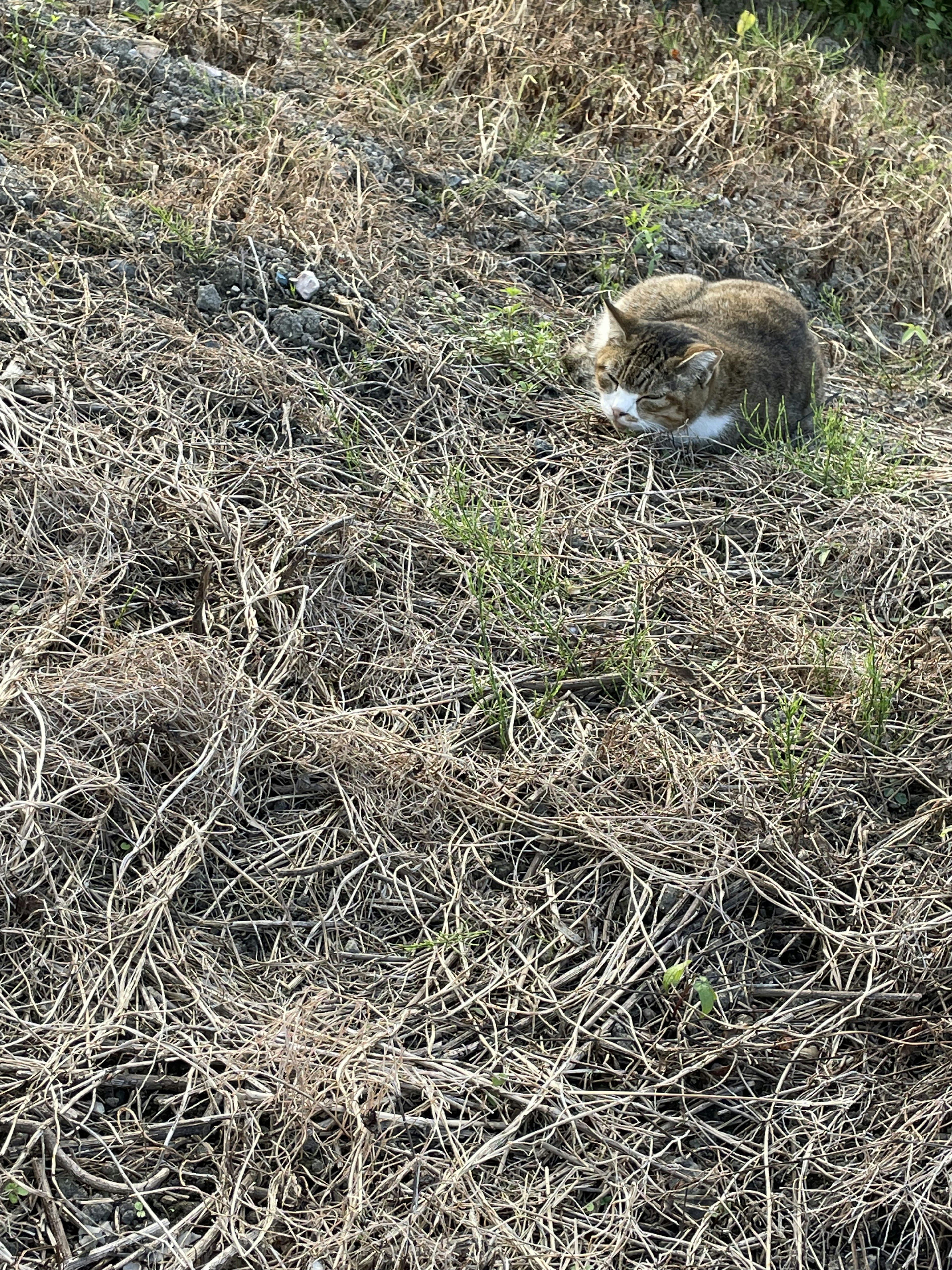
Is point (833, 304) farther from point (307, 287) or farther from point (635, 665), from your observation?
point (635, 665)

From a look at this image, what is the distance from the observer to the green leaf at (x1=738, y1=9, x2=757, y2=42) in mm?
5695

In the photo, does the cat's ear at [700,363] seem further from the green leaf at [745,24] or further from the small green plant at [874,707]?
the green leaf at [745,24]

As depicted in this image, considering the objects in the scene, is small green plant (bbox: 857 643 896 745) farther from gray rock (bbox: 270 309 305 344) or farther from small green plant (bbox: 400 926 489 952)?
gray rock (bbox: 270 309 305 344)

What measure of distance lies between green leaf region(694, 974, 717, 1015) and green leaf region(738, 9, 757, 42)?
4.87 m

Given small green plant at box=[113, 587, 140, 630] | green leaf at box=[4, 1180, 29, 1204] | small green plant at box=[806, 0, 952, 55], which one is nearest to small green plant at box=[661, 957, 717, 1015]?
green leaf at box=[4, 1180, 29, 1204]

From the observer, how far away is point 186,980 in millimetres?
2275

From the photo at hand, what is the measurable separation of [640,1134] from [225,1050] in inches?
30.4

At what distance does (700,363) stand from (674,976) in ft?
6.58

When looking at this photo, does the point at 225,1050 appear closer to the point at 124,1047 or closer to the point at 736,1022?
the point at 124,1047

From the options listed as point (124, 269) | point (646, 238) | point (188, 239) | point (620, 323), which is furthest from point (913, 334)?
point (124, 269)

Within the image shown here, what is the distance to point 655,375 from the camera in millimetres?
3691

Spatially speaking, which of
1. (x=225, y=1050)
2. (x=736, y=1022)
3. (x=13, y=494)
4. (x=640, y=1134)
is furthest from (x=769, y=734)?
(x=13, y=494)

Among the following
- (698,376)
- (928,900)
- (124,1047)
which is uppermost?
(698,376)

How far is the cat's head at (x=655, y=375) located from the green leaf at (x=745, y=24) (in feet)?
8.94
